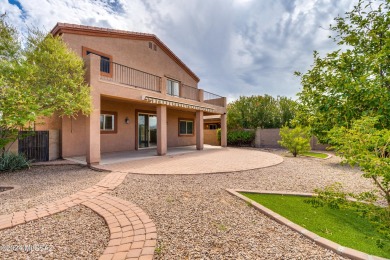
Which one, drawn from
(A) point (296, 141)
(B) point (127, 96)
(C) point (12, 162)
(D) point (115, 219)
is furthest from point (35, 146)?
(A) point (296, 141)

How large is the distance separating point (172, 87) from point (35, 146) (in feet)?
43.3

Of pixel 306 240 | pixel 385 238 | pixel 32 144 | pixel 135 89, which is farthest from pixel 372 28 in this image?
pixel 32 144

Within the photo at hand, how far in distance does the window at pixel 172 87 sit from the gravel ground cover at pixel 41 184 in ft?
40.8

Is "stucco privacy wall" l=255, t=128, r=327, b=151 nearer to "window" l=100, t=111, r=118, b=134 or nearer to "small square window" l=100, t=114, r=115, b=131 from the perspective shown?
"window" l=100, t=111, r=118, b=134

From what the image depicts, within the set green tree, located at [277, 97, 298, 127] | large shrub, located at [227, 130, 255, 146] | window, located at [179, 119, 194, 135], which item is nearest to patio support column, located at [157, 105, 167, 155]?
window, located at [179, 119, 194, 135]

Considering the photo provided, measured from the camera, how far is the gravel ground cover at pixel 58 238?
318 centimetres

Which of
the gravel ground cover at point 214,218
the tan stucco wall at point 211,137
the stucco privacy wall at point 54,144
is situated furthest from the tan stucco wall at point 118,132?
the gravel ground cover at point 214,218

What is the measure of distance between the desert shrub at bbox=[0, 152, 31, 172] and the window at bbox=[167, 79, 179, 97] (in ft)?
44.1

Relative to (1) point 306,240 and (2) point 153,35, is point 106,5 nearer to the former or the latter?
(2) point 153,35

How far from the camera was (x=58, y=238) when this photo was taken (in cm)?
361

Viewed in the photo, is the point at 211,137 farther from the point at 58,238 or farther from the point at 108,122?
the point at 58,238

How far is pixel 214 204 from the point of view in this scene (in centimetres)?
520

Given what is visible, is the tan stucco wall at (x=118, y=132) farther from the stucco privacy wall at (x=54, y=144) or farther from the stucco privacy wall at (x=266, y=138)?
the stucco privacy wall at (x=266, y=138)

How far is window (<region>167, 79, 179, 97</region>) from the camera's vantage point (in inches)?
794
